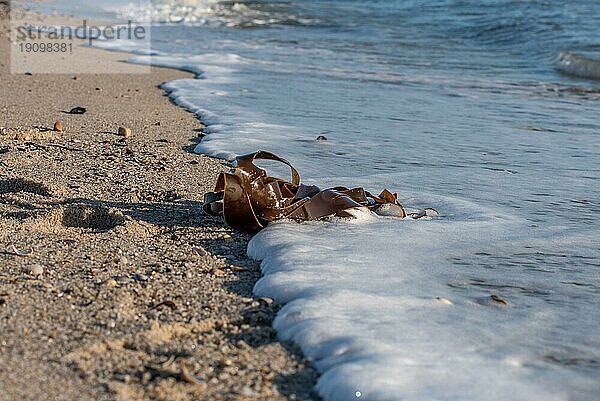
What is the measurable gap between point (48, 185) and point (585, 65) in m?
6.60

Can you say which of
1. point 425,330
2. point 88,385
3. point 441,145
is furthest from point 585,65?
point 88,385

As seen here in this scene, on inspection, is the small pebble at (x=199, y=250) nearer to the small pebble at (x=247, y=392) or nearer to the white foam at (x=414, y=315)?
the white foam at (x=414, y=315)

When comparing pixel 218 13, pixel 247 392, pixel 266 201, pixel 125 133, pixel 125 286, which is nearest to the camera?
pixel 247 392

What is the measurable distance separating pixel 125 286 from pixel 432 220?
123 centimetres

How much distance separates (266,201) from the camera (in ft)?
9.46

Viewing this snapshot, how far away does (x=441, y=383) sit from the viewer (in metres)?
1.76

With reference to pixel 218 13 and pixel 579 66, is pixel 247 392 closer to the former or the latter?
pixel 579 66

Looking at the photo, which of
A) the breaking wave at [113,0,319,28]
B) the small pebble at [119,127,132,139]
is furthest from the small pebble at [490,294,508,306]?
the breaking wave at [113,0,319,28]

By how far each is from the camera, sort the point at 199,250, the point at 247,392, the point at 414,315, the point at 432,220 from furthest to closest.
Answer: the point at 432,220 → the point at 199,250 → the point at 414,315 → the point at 247,392

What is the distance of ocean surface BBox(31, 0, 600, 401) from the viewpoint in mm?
1890

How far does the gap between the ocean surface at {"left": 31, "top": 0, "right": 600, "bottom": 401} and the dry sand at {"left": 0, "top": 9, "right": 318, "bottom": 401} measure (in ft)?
0.40

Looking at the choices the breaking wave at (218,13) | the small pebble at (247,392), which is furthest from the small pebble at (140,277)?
the breaking wave at (218,13)

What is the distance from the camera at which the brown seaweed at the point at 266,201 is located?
2807 millimetres

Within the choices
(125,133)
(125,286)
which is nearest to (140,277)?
(125,286)
